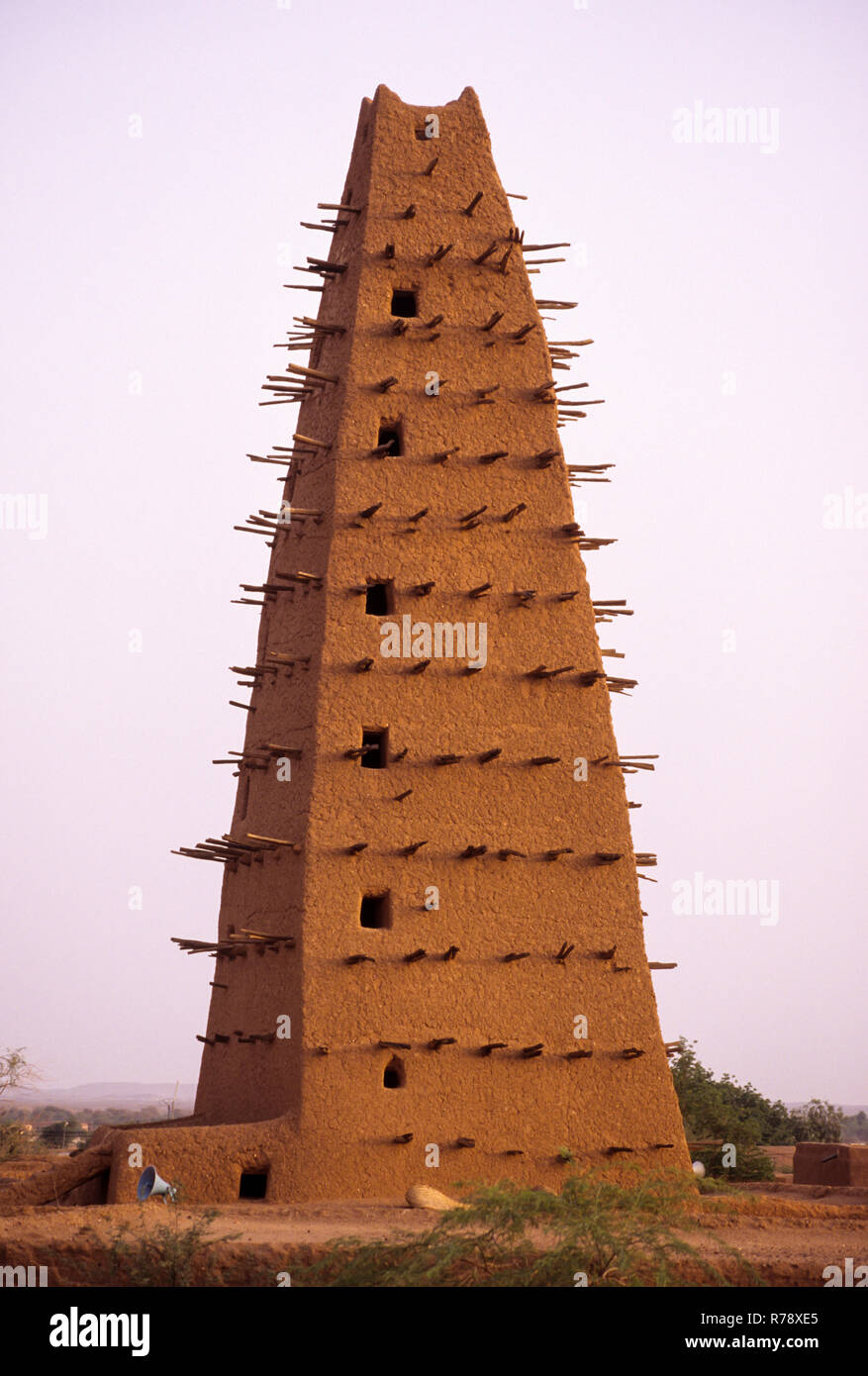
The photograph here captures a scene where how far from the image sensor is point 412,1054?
18.4 metres

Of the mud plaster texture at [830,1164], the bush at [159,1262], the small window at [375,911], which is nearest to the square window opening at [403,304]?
the small window at [375,911]

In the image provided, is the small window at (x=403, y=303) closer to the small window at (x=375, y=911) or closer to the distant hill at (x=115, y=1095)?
the small window at (x=375, y=911)

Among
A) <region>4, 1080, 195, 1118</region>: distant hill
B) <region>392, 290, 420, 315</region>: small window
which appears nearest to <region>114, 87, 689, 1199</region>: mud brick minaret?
<region>392, 290, 420, 315</region>: small window

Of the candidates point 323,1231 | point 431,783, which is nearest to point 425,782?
point 431,783

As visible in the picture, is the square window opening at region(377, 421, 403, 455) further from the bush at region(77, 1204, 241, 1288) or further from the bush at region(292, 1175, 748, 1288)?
the bush at region(77, 1204, 241, 1288)

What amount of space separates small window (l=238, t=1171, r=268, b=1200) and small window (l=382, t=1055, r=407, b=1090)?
169 centimetres

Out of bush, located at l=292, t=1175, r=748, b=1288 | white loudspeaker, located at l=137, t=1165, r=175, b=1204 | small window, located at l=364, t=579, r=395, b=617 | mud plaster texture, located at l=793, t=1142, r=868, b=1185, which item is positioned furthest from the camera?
mud plaster texture, located at l=793, t=1142, r=868, b=1185

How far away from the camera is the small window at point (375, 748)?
19688mm

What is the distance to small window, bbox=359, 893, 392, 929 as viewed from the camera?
19.0m

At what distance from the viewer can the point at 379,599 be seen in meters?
20.5
